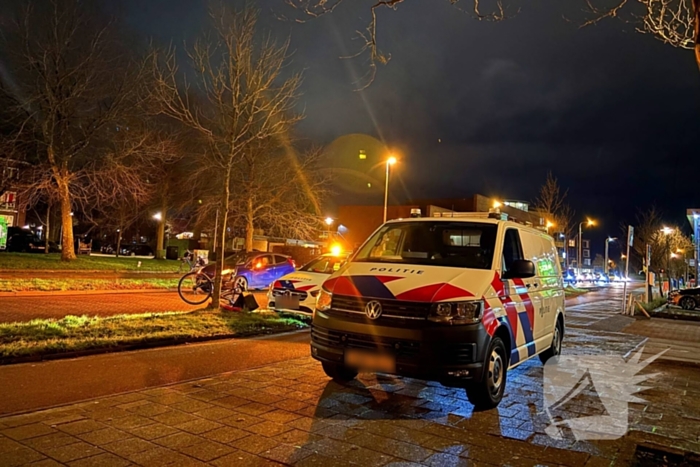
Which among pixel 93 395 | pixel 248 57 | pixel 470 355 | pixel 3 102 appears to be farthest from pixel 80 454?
pixel 3 102

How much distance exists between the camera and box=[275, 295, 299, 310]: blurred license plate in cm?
1180

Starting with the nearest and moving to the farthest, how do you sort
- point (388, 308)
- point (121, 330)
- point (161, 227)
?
point (388, 308) → point (121, 330) → point (161, 227)

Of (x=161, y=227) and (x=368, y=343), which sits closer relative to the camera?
(x=368, y=343)

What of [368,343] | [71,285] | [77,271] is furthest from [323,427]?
[77,271]

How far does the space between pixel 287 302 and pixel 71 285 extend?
9519 mm

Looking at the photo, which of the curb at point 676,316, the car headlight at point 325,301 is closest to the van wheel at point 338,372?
the car headlight at point 325,301

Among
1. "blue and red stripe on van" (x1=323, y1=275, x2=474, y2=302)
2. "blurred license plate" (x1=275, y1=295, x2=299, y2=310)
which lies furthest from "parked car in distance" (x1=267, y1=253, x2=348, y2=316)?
"blue and red stripe on van" (x1=323, y1=275, x2=474, y2=302)

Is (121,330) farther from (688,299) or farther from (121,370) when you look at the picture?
(688,299)

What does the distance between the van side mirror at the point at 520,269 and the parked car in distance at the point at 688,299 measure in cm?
2359

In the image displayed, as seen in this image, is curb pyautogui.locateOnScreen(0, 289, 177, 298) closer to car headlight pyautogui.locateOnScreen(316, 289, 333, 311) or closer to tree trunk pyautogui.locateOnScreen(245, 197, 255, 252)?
tree trunk pyautogui.locateOnScreen(245, 197, 255, 252)

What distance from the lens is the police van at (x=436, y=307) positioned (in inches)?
202

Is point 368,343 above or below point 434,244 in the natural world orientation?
below

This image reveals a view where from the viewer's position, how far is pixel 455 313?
5176 millimetres

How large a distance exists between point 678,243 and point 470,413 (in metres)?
42.4
